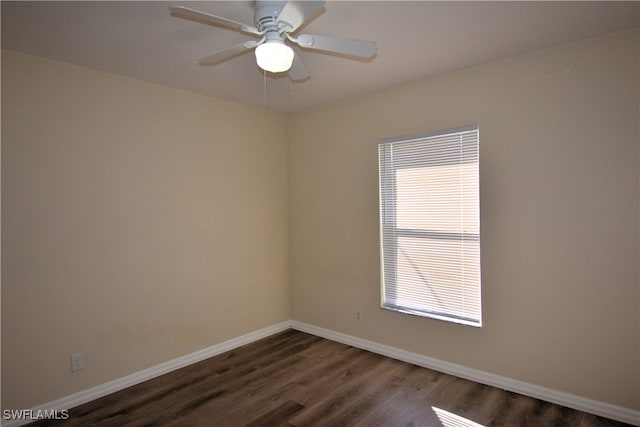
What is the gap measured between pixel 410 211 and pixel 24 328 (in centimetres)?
306

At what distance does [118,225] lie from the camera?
116 inches

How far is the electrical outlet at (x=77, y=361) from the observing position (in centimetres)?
270

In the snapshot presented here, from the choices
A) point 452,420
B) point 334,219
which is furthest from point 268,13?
point 452,420

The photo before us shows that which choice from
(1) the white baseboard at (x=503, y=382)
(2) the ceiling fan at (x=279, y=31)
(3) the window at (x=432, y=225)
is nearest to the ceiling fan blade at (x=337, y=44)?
(2) the ceiling fan at (x=279, y=31)

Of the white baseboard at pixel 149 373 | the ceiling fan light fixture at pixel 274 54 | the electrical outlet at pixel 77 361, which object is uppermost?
the ceiling fan light fixture at pixel 274 54

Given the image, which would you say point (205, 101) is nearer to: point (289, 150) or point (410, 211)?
point (289, 150)

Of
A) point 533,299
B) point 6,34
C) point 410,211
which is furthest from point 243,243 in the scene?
point 533,299

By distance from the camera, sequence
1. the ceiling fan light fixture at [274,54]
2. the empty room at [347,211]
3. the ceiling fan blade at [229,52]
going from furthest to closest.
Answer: the empty room at [347,211] < the ceiling fan blade at [229,52] < the ceiling fan light fixture at [274,54]

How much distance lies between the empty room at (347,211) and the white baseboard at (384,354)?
0.02 metres

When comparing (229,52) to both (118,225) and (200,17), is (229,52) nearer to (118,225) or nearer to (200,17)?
(200,17)

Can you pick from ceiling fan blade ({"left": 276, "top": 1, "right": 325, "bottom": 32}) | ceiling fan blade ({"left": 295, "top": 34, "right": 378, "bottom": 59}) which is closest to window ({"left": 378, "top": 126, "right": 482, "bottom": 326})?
ceiling fan blade ({"left": 295, "top": 34, "right": 378, "bottom": 59})

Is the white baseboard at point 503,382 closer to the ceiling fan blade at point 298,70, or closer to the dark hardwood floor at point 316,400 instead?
the dark hardwood floor at point 316,400

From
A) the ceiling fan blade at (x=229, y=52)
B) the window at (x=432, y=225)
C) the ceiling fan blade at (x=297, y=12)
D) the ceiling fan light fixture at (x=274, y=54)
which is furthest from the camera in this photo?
the window at (x=432, y=225)

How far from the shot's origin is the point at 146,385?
301 centimetres
